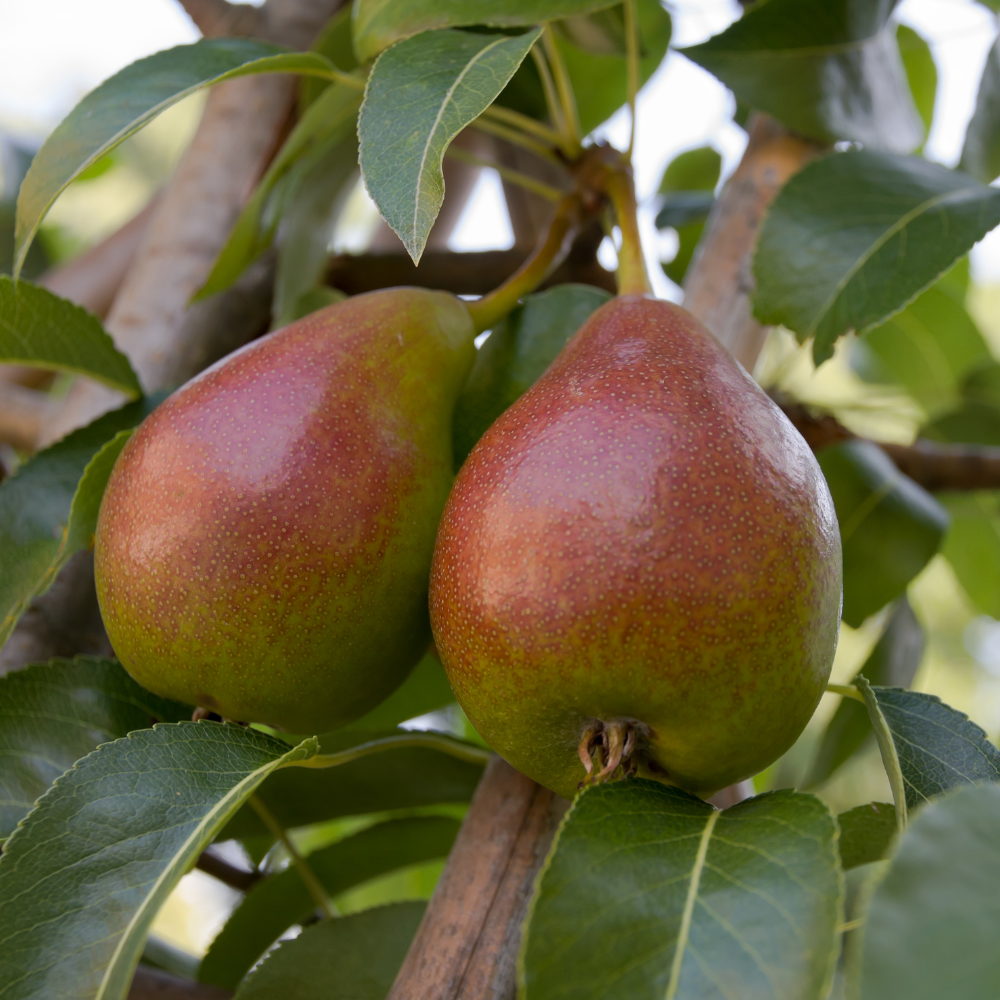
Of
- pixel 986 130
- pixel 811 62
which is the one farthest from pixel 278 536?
pixel 986 130

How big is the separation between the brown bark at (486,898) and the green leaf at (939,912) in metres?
0.20

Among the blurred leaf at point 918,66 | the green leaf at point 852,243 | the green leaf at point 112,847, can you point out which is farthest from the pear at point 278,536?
the blurred leaf at point 918,66

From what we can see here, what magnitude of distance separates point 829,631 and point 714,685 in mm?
57

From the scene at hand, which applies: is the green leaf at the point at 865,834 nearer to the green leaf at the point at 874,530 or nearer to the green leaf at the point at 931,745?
the green leaf at the point at 931,745

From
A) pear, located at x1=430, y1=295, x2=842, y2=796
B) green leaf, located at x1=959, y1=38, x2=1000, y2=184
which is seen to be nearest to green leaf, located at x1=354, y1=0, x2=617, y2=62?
pear, located at x1=430, y1=295, x2=842, y2=796

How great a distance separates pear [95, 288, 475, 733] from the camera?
0.37m

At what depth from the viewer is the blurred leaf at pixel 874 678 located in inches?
28.6

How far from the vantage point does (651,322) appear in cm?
42

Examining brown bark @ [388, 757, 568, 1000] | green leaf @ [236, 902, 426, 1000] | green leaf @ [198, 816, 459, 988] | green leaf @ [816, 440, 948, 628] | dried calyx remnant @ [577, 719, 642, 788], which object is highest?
dried calyx remnant @ [577, 719, 642, 788]

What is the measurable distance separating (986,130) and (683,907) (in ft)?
2.13

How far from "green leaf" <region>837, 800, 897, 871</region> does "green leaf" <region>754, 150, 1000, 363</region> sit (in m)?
0.26

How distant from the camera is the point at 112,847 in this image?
33cm

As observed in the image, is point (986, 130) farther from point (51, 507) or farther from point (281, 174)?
point (51, 507)

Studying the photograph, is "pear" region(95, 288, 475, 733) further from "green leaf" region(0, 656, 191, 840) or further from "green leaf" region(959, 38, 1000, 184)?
"green leaf" region(959, 38, 1000, 184)
